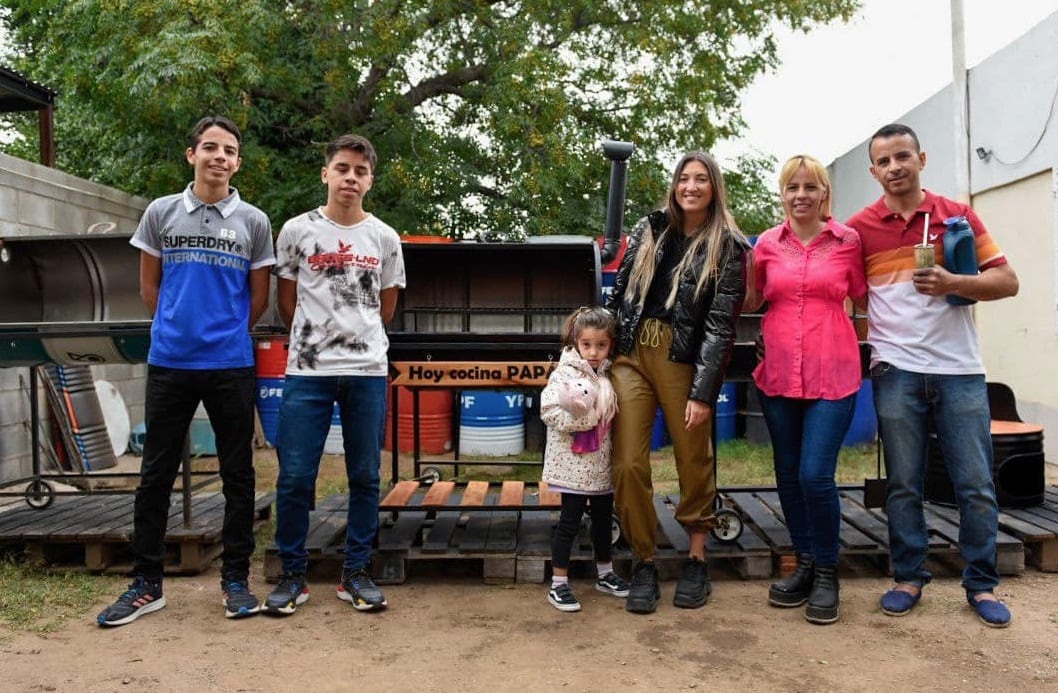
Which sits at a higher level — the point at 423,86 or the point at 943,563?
the point at 423,86

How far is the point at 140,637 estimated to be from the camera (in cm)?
329

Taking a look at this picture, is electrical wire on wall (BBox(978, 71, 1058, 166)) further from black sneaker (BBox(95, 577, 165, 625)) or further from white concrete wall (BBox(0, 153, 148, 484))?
black sneaker (BBox(95, 577, 165, 625))

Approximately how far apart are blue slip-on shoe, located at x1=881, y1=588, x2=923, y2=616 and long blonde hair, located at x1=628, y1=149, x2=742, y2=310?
1548mm

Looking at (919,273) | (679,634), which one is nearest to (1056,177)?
(919,273)

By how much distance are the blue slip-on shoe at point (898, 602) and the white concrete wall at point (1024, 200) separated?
16.6 ft

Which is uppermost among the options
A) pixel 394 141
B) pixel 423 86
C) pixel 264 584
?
pixel 423 86

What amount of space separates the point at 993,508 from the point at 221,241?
335 cm

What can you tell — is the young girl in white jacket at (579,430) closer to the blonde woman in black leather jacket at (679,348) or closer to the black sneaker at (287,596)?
the blonde woman in black leather jacket at (679,348)

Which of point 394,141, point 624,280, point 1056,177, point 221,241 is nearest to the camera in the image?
point 221,241

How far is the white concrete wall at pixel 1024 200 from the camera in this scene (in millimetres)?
7473

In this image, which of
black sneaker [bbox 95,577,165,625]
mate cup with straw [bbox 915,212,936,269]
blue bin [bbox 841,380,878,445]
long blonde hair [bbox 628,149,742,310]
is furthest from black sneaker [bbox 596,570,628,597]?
blue bin [bbox 841,380,878,445]

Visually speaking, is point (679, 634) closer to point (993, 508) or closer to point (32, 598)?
point (993, 508)

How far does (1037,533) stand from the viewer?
4.05 metres

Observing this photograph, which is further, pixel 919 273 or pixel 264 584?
pixel 264 584
